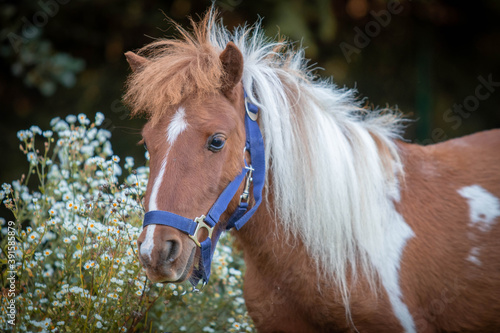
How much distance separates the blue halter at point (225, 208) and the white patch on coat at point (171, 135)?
5 centimetres

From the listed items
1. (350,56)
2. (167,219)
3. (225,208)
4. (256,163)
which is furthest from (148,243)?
(350,56)

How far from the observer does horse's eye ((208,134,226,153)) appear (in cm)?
178

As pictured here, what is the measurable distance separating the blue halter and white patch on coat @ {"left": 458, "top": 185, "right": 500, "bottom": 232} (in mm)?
1048

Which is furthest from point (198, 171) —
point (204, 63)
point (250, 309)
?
point (250, 309)

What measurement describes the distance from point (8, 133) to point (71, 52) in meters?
1.20

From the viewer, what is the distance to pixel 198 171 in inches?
68.3

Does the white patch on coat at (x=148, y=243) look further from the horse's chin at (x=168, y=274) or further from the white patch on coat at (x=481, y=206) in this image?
the white patch on coat at (x=481, y=206)

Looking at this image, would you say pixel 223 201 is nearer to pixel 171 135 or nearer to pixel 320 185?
pixel 171 135

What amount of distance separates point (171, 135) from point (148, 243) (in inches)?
16.8

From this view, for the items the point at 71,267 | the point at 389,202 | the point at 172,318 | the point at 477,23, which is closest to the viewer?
the point at 389,202

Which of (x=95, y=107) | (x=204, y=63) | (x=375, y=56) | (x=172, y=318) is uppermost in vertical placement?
(x=95, y=107)

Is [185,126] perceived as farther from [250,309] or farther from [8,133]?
[8,133]


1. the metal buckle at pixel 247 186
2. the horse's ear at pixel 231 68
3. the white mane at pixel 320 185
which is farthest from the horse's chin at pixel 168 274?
the horse's ear at pixel 231 68

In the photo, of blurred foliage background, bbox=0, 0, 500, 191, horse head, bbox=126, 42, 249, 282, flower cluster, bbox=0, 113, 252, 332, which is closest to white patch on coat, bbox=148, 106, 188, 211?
→ horse head, bbox=126, 42, 249, 282
